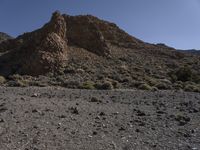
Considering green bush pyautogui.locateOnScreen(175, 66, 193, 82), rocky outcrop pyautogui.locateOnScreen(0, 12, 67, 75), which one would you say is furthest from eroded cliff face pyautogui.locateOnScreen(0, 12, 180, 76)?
green bush pyautogui.locateOnScreen(175, 66, 193, 82)

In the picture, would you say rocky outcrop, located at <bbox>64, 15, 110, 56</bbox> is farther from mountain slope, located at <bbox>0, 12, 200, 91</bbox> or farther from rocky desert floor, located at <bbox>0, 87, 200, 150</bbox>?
rocky desert floor, located at <bbox>0, 87, 200, 150</bbox>

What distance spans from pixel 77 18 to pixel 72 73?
2031cm

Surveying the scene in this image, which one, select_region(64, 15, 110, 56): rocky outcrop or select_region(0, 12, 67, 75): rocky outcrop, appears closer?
select_region(0, 12, 67, 75): rocky outcrop

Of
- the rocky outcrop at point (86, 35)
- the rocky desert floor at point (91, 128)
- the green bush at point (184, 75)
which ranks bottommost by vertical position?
the rocky desert floor at point (91, 128)

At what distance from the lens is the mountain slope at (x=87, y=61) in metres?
34.6

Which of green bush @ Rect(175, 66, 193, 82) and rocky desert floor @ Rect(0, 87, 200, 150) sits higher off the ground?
green bush @ Rect(175, 66, 193, 82)

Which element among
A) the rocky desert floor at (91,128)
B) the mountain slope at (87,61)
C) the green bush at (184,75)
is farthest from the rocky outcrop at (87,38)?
the rocky desert floor at (91,128)

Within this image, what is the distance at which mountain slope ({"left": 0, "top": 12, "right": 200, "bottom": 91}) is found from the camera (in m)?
34.6

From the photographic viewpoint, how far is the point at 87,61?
152ft

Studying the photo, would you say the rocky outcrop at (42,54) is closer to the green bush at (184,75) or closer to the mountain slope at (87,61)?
the mountain slope at (87,61)

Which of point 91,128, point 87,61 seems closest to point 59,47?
point 87,61

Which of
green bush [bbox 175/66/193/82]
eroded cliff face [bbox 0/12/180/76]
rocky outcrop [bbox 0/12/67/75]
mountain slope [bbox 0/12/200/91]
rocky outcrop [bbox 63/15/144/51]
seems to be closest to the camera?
mountain slope [bbox 0/12/200/91]

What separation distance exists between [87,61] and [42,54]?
8.91 m

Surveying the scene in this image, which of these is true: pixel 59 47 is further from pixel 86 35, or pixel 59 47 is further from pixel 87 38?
pixel 86 35
